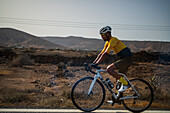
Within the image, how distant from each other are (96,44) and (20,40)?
48.2m

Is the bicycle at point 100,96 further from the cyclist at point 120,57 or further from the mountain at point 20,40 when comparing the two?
the mountain at point 20,40

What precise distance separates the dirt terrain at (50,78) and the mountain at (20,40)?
237 feet

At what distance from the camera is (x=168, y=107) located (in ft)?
18.4

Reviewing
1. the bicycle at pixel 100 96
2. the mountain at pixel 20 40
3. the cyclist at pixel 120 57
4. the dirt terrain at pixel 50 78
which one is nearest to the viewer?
the cyclist at pixel 120 57

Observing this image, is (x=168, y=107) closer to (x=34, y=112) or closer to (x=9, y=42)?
(x=34, y=112)

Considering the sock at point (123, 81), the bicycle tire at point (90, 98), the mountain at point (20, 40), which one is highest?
the mountain at point (20, 40)

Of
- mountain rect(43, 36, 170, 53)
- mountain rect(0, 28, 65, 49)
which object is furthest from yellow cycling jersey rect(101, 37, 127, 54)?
mountain rect(0, 28, 65, 49)

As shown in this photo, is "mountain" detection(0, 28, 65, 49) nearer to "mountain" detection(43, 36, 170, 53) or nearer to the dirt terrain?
"mountain" detection(43, 36, 170, 53)

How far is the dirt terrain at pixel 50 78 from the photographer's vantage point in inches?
243

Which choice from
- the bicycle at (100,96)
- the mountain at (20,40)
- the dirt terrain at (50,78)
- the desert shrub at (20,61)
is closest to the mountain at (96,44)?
the mountain at (20,40)

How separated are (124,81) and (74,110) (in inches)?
57.5

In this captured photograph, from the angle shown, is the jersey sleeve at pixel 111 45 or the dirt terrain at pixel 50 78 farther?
the dirt terrain at pixel 50 78

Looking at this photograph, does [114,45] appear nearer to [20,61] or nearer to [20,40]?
[20,61]

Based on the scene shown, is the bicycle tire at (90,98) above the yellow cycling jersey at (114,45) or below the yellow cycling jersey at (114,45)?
below
